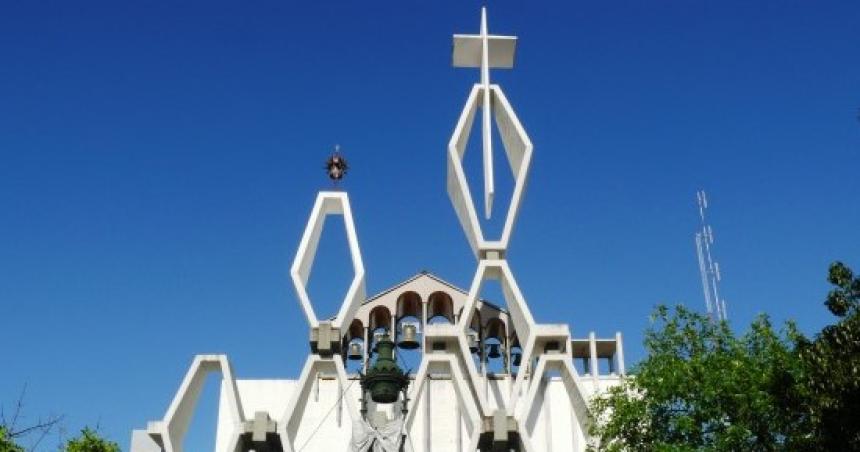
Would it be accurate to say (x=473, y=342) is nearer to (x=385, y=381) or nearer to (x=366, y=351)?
(x=366, y=351)

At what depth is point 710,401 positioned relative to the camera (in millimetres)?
23969

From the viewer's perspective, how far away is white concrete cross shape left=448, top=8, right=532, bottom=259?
36000mm

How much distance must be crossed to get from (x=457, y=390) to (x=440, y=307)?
33.2 feet

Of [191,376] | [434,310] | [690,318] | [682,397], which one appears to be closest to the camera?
[682,397]

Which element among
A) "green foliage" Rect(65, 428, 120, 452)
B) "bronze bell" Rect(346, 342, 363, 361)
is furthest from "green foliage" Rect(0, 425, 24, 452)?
"bronze bell" Rect(346, 342, 363, 361)

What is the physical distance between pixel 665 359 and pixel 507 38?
19.3 m

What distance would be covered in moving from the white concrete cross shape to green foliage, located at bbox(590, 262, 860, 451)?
1010 centimetres

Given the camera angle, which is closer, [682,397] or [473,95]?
[682,397]

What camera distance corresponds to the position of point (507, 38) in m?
39.8

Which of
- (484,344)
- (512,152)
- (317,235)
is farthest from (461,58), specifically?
(484,344)

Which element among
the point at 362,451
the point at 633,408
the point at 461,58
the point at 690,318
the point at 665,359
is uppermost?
the point at 461,58

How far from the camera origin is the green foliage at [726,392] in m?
18.4

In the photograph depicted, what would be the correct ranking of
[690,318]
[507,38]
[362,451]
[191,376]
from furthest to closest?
1. [507,38]
2. [191,376]
3. [690,318]
4. [362,451]

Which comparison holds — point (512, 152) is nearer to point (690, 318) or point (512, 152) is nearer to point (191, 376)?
point (690, 318)
